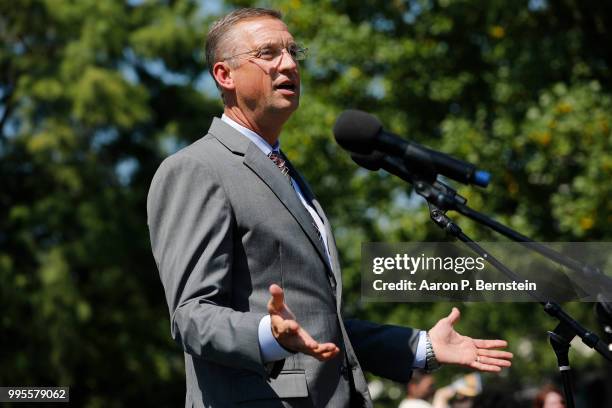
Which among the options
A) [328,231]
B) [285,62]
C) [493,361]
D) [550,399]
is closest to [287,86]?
[285,62]

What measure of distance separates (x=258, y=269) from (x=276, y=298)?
469 mm

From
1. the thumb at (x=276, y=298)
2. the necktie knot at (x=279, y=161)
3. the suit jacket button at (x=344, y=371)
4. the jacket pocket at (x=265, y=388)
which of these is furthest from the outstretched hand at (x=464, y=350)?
the thumb at (x=276, y=298)

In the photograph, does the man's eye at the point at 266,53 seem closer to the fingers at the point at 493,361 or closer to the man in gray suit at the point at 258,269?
the man in gray suit at the point at 258,269

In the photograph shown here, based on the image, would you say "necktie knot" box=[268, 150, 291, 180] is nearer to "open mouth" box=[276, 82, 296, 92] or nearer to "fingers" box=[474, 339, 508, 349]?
"open mouth" box=[276, 82, 296, 92]

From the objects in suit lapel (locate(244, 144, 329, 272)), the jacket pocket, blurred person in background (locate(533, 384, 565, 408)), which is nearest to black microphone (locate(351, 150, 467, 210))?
suit lapel (locate(244, 144, 329, 272))

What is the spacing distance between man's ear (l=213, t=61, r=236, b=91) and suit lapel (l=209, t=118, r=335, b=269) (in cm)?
19

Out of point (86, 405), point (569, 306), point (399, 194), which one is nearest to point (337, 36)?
point (399, 194)

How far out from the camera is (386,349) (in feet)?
12.5

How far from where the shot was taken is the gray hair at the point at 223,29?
3818 millimetres

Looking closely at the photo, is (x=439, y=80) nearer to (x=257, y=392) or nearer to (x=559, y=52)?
(x=559, y=52)

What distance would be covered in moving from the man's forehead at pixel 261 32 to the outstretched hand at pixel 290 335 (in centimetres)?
119

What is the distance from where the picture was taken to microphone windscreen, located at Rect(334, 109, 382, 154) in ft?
10.3

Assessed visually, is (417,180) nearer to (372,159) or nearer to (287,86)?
(372,159)

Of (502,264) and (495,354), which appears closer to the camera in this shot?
(502,264)
